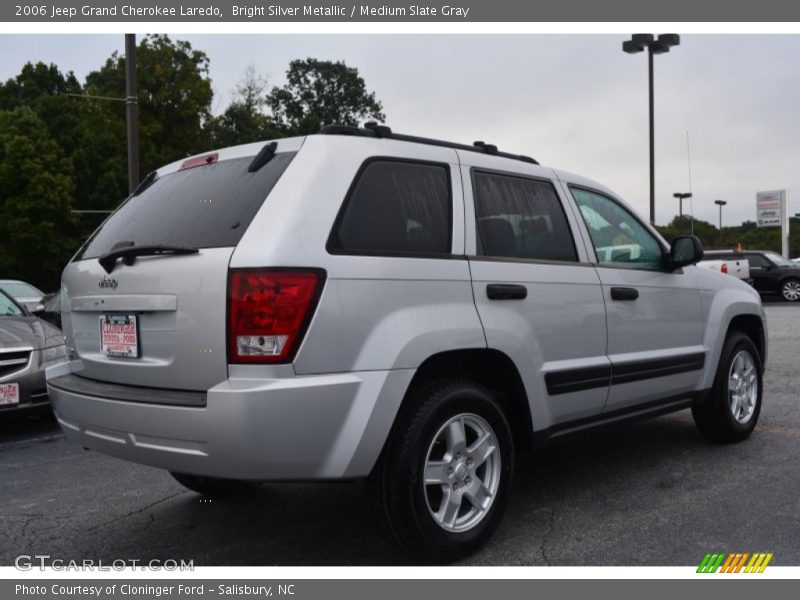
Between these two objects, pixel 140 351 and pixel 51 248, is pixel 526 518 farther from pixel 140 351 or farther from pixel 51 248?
pixel 51 248

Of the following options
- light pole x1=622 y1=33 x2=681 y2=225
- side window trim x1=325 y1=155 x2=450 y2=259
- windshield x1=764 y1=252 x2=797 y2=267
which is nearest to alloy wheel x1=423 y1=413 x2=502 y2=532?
side window trim x1=325 y1=155 x2=450 y2=259

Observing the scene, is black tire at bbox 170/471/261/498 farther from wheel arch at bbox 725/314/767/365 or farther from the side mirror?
wheel arch at bbox 725/314/767/365

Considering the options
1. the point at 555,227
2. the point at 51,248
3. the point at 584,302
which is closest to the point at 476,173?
the point at 555,227

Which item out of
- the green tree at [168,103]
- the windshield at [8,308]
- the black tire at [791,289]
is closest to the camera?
the windshield at [8,308]

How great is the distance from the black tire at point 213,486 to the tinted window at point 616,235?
2366mm

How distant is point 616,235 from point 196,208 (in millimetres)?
2526

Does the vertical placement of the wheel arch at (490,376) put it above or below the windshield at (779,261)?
below

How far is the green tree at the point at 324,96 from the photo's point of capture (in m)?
61.9

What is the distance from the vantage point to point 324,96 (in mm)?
62500

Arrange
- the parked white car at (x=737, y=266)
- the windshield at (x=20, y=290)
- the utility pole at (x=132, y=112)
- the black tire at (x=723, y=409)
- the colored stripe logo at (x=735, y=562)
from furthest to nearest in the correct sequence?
the parked white car at (x=737, y=266) < the windshield at (x=20, y=290) < the utility pole at (x=132, y=112) < the black tire at (x=723, y=409) < the colored stripe logo at (x=735, y=562)

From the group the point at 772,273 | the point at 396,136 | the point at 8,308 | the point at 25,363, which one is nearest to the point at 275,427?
the point at 396,136

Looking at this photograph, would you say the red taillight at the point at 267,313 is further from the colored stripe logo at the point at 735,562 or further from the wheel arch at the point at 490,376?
the colored stripe logo at the point at 735,562

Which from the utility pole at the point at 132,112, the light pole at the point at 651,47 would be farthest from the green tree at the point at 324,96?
the utility pole at the point at 132,112

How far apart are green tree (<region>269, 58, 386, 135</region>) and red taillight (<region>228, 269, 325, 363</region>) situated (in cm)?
6011
